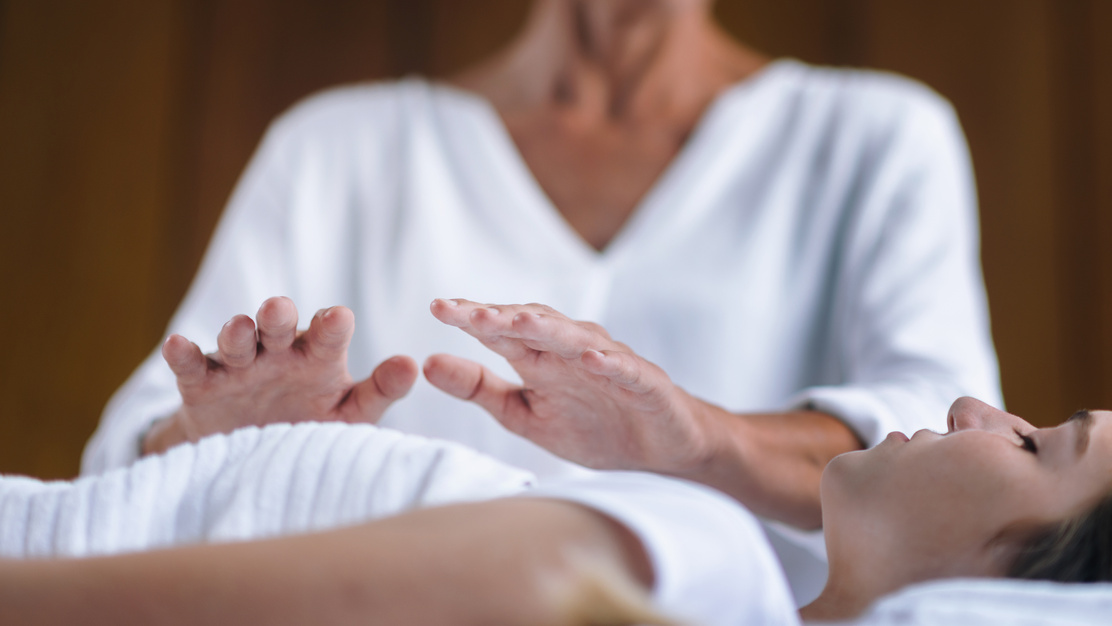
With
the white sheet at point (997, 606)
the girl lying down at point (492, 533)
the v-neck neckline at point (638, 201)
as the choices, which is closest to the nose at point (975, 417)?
the girl lying down at point (492, 533)

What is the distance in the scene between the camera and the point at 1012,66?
0.98 meters

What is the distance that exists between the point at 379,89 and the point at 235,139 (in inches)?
11.8

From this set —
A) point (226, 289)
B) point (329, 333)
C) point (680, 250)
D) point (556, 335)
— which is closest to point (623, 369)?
point (556, 335)

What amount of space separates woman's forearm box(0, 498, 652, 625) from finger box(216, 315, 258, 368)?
0.43 ft

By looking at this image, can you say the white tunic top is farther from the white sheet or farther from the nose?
the white sheet

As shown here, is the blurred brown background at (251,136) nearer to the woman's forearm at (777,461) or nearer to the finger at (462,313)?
the woman's forearm at (777,461)

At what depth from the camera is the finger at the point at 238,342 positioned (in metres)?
0.41

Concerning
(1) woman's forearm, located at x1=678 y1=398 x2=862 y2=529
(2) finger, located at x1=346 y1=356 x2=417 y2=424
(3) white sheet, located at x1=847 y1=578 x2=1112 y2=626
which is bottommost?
(1) woman's forearm, located at x1=678 y1=398 x2=862 y2=529

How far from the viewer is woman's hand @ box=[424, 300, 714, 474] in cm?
40

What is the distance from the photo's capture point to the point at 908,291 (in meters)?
0.67

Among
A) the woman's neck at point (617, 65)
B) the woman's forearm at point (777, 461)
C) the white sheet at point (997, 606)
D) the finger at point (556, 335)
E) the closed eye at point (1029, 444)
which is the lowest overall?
the woman's forearm at point (777, 461)

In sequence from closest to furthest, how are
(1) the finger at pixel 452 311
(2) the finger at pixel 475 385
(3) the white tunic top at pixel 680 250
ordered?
(1) the finger at pixel 452 311, (2) the finger at pixel 475 385, (3) the white tunic top at pixel 680 250

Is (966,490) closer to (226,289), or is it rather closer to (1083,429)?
(1083,429)

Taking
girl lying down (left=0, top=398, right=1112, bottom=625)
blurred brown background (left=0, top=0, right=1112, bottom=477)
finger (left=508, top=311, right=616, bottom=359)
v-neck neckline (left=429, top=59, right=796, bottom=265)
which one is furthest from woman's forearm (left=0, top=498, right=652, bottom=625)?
blurred brown background (left=0, top=0, right=1112, bottom=477)
